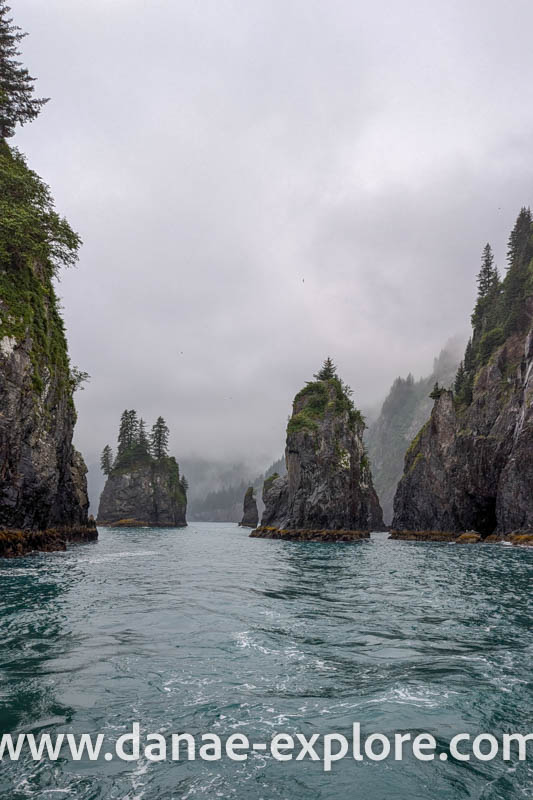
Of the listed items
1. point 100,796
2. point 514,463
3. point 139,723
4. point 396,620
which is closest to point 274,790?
point 100,796

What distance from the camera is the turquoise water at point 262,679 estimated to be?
234 inches

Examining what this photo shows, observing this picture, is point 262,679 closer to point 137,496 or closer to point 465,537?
point 465,537

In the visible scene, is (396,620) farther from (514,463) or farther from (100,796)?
(514,463)

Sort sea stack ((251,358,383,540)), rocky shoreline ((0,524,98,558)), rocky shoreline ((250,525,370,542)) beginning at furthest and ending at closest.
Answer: sea stack ((251,358,383,540)) < rocky shoreline ((250,525,370,542)) < rocky shoreline ((0,524,98,558))

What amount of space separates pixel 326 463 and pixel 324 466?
2.15 feet

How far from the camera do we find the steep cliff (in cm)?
2938

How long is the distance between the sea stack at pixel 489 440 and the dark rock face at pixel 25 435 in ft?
187

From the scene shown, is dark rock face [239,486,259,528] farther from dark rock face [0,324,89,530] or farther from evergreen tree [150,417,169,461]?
dark rock face [0,324,89,530]

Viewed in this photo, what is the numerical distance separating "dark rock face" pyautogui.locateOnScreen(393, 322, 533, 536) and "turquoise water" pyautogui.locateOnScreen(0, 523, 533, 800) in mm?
44130

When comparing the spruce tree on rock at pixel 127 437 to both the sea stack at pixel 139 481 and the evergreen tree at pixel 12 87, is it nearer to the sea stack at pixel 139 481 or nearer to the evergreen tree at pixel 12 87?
the sea stack at pixel 139 481

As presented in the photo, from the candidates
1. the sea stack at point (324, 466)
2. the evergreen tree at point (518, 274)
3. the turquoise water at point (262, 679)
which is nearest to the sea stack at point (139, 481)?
the sea stack at point (324, 466)

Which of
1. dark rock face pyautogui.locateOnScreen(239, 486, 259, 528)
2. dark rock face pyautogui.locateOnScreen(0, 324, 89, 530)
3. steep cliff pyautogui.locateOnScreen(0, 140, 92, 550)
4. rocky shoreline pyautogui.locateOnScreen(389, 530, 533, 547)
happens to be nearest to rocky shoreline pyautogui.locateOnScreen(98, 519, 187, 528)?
dark rock face pyautogui.locateOnScreen(239, 486, 259, 528)

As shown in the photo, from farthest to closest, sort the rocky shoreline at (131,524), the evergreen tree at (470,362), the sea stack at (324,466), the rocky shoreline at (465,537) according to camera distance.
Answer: the rocky shoreline at (131,524)
the evergreen tree at (470,362)
the sea stack at (324,466)
the rocky shoreline at (465,537)

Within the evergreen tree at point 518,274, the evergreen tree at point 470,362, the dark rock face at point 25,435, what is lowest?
the dark rock face at point 25,435
